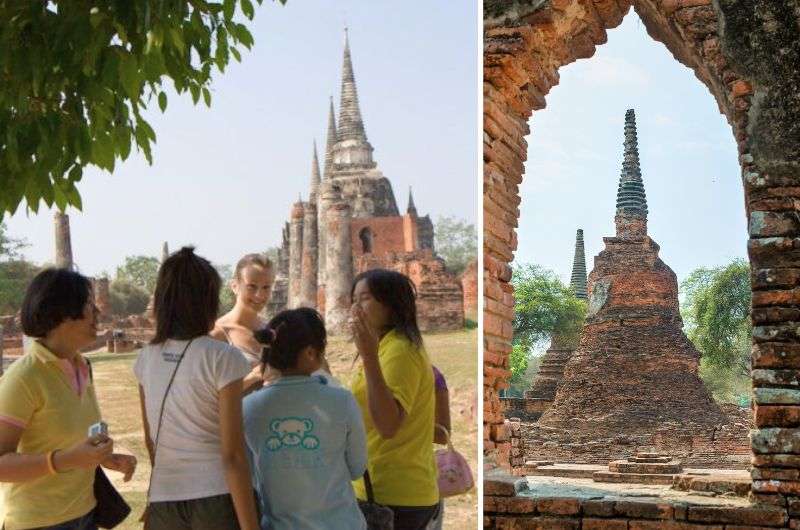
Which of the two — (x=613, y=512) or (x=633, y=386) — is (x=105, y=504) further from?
(x=633, y=386)

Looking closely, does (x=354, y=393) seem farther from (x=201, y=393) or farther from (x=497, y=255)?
(x=497, y=255)

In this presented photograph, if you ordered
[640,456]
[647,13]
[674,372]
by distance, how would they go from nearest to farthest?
[647,13], [640,456], [674,372]

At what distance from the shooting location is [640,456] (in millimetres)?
10977

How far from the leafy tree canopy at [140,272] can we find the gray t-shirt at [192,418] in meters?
3.22

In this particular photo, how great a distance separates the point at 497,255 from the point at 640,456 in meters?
7.58

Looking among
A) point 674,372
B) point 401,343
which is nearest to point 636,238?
point 674,372

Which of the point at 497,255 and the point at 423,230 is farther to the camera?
the point at 423,230

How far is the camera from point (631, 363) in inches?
618

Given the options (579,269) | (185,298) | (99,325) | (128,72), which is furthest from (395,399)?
(579,269)

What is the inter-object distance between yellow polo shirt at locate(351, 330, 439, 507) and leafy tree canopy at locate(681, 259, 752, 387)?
2081cm

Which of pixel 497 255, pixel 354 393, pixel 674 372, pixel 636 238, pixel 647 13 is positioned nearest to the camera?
pixel 354 393

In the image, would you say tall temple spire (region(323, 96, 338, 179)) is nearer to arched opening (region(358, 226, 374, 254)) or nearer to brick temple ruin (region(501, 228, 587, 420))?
arched opening (region(358, 226, 374, 254))

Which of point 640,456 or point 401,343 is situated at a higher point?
point 401,343

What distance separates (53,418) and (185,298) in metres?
0.38
